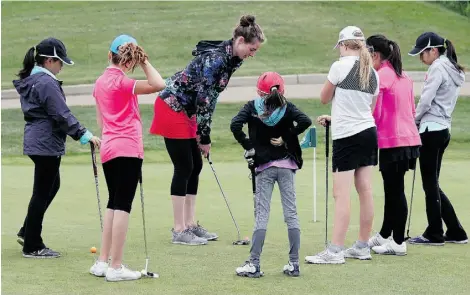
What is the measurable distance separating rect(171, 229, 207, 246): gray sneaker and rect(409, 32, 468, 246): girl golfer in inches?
70.6

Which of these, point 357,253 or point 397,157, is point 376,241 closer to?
point 357,253

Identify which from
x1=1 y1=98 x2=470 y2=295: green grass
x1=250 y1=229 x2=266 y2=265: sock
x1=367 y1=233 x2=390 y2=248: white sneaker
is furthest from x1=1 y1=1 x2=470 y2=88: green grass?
x1=250 y1=229 x2=266 y2=265: sock

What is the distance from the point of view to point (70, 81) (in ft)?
79.3

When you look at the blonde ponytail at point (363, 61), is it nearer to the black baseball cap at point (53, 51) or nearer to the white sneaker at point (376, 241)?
the white sneaker at point (376, 241)

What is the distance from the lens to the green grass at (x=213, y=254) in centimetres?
695

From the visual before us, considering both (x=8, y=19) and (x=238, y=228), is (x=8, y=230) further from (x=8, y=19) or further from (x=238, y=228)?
(x=8, y=19)

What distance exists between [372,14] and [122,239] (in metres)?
24.3

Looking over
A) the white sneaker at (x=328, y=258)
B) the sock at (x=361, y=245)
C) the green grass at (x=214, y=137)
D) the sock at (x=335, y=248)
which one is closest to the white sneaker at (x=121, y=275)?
the white sneaker at (x=328, y=258)

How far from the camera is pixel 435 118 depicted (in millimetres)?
8789

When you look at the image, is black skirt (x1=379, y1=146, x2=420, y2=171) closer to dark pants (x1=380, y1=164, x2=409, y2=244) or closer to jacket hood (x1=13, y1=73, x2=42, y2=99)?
dark pants (x1=380, y1=164, x2=409, y2=244)

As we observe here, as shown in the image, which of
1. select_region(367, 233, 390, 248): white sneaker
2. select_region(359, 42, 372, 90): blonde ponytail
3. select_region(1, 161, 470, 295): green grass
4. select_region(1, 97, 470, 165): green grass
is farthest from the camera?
select_region(1, 97, 470, 165): green grass

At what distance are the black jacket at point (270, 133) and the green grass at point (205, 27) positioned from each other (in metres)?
17.3

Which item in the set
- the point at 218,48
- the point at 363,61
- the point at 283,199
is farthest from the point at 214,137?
the point at 283,199

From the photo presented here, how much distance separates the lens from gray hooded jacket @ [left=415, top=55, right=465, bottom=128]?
8719 mm
